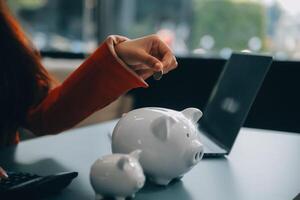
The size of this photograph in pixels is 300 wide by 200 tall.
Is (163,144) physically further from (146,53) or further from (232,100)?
(232,100)

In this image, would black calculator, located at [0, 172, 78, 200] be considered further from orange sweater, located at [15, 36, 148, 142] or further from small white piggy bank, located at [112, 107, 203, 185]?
orange sweater, located at [15, 36, 148, 142]

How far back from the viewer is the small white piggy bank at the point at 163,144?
60cm

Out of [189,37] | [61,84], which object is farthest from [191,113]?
[189,37]

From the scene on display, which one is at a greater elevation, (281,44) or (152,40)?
(152,40)

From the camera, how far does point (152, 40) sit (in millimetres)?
777

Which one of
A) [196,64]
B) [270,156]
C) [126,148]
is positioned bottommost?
[196,64]

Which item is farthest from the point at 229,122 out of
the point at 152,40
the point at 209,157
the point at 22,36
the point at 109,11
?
the point at 109,11

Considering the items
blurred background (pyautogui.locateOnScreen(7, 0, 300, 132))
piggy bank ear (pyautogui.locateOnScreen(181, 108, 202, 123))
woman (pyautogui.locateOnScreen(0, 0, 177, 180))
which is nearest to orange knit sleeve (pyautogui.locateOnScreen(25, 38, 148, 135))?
woman (pyautogui.locateOnScreen(0, 0, 177, 180))

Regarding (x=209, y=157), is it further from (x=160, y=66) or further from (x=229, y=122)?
(x=160, y=66)

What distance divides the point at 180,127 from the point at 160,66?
0.42 ft

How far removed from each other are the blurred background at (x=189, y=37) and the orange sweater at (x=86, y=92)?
1.09 meters

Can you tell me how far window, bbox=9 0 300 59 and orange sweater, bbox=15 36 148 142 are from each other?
1.25m

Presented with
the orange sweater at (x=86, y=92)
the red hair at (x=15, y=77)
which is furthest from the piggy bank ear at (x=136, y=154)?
the red hair at (x=15, y=77)

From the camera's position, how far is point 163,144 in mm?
599
